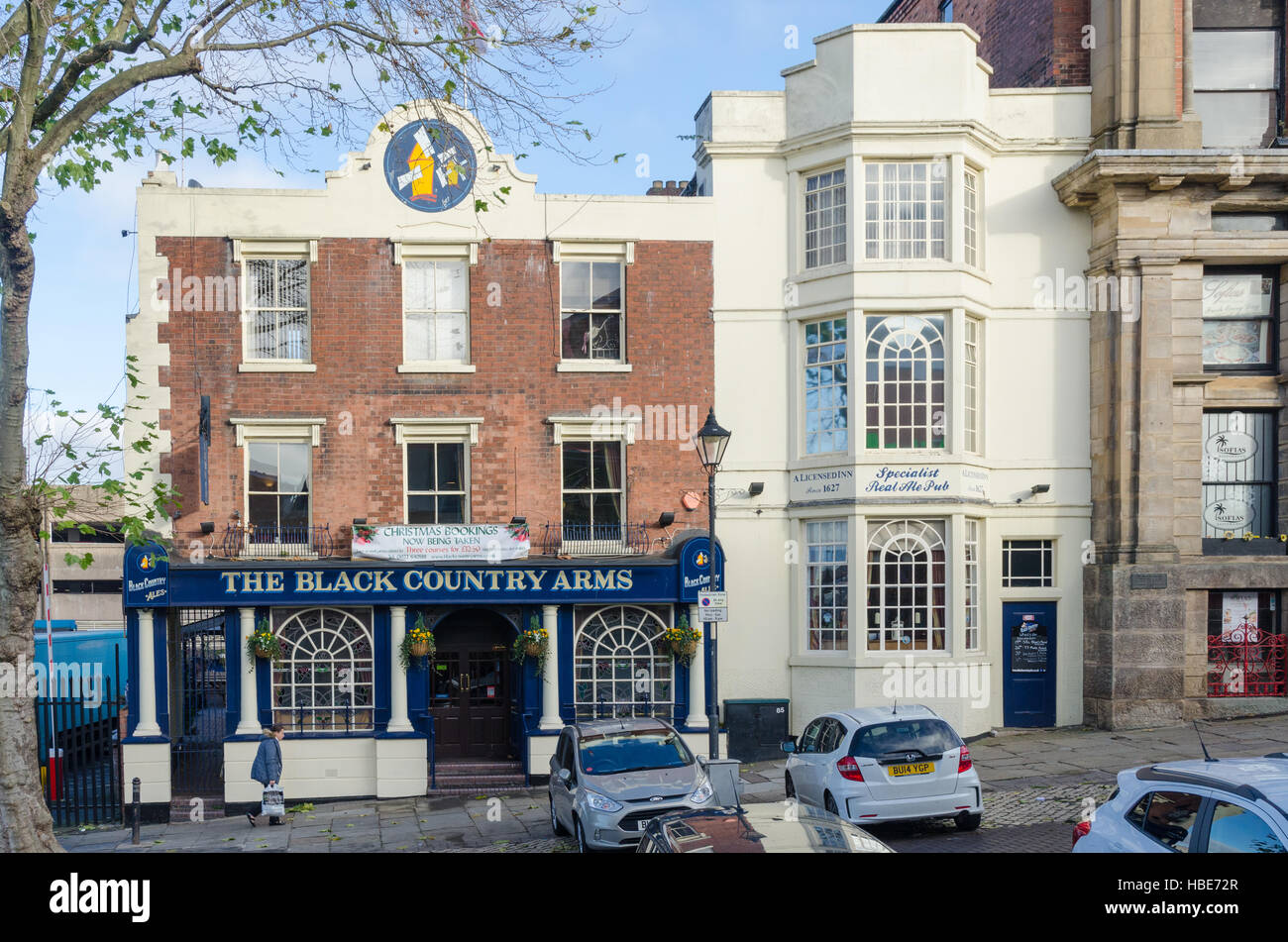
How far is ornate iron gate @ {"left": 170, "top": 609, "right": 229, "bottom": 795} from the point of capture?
17938mm

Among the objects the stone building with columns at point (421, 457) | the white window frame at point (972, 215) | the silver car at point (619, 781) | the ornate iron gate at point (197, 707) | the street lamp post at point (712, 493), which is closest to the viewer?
the silver car at point (619, 781)

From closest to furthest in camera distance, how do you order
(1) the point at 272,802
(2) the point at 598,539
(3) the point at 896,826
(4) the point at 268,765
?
(3) the point at 896,826
(1) the point at 272,802
(4) the point at 268,765
(2) the point at 598,539

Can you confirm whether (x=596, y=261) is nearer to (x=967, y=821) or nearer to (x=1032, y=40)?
(x=1032, y=40)

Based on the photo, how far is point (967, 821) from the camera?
41.5 feet

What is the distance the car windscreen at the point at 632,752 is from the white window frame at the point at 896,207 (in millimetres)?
10129

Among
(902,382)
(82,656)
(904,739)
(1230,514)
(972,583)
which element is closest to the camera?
(904,739)

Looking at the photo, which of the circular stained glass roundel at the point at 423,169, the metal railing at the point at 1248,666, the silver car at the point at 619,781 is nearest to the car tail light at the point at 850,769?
the silver car at the point at 619,781

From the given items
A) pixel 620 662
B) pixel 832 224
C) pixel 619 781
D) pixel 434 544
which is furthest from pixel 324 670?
pixel 832 224

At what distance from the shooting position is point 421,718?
18.4 meters

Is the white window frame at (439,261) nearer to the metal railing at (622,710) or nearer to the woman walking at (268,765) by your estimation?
the metal railing at (622,710)

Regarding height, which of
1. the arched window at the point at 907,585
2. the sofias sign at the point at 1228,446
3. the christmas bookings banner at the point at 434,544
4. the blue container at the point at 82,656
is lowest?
the blue container at the point at 82,656

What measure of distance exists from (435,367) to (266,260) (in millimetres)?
3730

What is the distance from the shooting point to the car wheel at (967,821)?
12.6 meters

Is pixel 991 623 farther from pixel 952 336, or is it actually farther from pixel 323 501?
pixel 323 501
